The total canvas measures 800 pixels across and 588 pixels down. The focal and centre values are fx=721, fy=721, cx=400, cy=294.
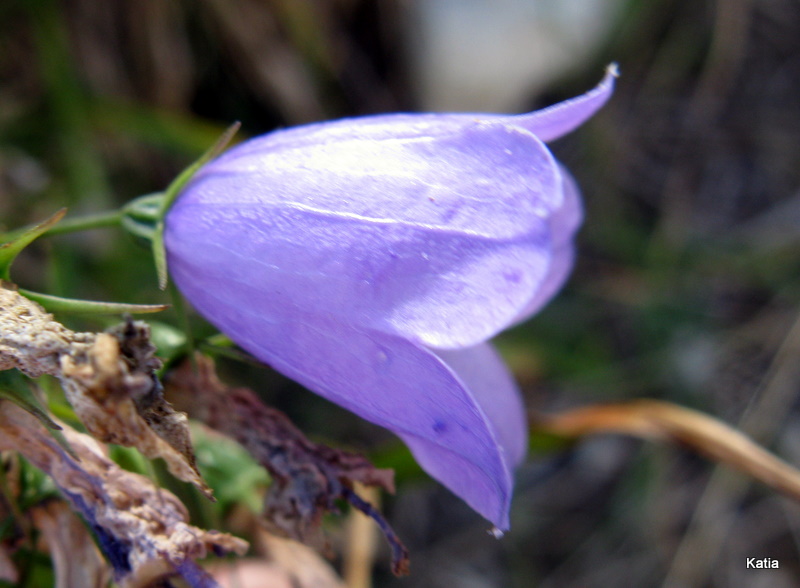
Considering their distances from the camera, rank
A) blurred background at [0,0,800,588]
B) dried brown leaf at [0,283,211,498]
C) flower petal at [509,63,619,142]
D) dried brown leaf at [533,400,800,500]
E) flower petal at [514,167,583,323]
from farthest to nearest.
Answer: blurred background at [0,0,800,588]
dried brown leaf at [533,400,800,500]
flower petal at [514,167,583,323]
flower petal at [509,63,619,142]
dried brown leaf at [0,283,211,498]

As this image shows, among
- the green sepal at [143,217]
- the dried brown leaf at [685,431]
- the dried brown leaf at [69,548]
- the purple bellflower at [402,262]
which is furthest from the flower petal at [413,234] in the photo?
the dried brown leaf at [685,431]

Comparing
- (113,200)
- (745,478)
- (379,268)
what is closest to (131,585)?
(379,268)

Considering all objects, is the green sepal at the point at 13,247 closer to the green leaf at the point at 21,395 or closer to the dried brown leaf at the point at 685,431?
the green leaf at the point at 21,395

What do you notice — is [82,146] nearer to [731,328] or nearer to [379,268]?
[379,268]

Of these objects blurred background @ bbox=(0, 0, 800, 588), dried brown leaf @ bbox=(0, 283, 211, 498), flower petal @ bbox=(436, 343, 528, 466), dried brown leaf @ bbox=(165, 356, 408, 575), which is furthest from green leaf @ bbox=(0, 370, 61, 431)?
blurred background @ bbox=(0, 0, 800, 588)

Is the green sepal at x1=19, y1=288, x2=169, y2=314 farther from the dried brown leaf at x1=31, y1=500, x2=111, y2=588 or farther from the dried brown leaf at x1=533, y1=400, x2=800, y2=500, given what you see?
the dried brown leaf at x1=533, y1=400, x2=800, y2=500

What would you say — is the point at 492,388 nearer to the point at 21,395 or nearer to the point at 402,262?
the point at 402,262
